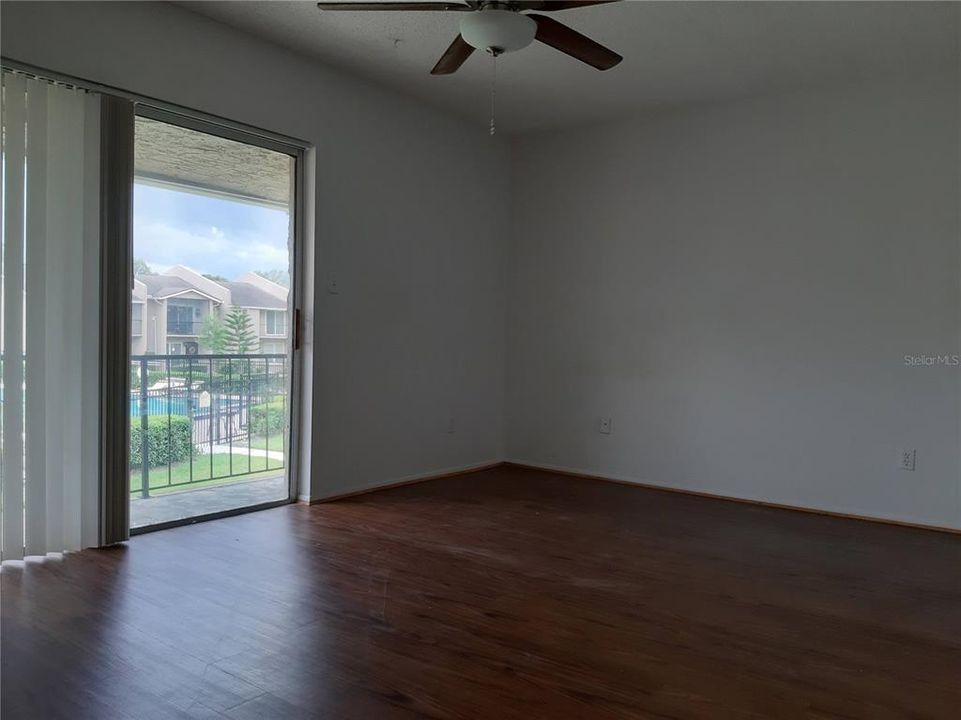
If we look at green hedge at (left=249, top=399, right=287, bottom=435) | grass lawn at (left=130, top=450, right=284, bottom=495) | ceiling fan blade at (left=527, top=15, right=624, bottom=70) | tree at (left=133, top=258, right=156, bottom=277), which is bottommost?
grass lawn at (left=130, top=450, right=284, bottom=495)

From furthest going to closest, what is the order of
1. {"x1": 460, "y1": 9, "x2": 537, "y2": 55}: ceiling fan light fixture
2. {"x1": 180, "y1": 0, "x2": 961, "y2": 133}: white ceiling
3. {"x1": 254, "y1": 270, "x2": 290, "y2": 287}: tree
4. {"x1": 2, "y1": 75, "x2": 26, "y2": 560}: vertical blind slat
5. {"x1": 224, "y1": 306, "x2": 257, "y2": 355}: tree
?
1. {"x1": 254, "y1": 270, "x2": 290, "y2": 287}: tree
2. {"x1": 224, "y1": 306, "x2": 257, "y2": 355}: tree
3. {"x1": 180, "y1": 0, "x2": 961, "y2": 133}: white ceiling
4. {"x1": 2, "y1": 75, "x2": 26, "y2": 560}: vertical blind slat
5. {"x1": 460, "y1": 9, "x2": 537, "y2": 55}: ceiling fan light fixture

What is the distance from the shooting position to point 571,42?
276 centimetres

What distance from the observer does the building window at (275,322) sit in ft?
13.0

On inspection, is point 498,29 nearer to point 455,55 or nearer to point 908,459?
point 455,55

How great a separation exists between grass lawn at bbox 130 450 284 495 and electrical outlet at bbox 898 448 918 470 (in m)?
3.64

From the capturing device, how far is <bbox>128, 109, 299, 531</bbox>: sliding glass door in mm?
3402

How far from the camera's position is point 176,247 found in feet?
11.4

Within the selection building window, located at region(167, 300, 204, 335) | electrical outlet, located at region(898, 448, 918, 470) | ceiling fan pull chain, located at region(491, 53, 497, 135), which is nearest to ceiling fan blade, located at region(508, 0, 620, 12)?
ceiling fan pull chain, located at region(491, 53, 497, 135)

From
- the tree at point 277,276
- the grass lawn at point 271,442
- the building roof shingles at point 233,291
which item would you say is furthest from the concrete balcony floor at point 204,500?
the tree at point 277,276

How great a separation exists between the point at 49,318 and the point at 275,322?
1.26 metres

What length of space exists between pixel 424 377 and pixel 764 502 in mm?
2401

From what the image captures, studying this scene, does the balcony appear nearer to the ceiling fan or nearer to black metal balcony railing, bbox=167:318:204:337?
black metal balcony railing, bbox=167:318:204:337

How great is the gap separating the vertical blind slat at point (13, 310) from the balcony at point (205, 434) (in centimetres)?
55

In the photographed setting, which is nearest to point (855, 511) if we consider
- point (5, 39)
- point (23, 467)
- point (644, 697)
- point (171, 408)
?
point (644, 697)
